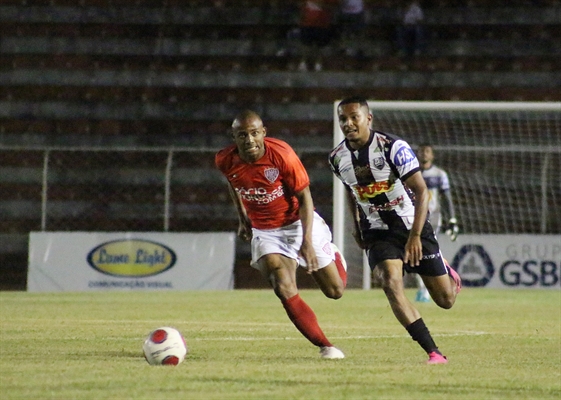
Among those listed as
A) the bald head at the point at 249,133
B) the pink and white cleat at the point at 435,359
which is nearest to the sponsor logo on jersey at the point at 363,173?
the bald head at the point at 249,133

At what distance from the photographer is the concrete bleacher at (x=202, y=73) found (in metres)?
21.8

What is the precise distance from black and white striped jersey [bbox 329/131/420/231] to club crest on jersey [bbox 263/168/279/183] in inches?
15.6

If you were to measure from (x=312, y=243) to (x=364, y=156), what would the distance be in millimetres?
711

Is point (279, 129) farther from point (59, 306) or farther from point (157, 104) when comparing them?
point (59, 306)

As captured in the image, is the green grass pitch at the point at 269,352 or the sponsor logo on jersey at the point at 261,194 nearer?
the green grass pitch at the point at 269,352

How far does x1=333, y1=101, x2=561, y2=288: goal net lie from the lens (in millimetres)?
20047

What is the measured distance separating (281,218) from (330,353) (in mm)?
1054

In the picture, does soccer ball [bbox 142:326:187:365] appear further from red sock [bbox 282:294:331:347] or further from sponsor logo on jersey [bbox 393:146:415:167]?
sponsor logo on jersey [bbox 393:146:415:167]

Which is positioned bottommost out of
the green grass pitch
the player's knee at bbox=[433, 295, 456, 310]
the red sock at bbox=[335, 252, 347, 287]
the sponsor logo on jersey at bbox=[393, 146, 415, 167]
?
the green grass pitch

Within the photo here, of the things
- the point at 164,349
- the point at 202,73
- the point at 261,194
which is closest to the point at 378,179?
the point at 261,194

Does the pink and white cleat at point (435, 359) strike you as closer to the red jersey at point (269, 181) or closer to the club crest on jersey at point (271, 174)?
the red jersey at point (269, 181)

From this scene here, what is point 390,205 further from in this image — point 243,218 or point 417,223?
point 243,218

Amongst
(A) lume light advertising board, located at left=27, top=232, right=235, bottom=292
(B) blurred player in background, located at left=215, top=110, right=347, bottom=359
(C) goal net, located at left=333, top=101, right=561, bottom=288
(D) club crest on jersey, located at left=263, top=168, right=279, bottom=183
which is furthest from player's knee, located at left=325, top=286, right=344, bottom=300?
(C) goal net, located at left=333, top=101, right=561, bottom=288

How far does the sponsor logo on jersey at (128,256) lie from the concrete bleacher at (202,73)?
2.75 meters
